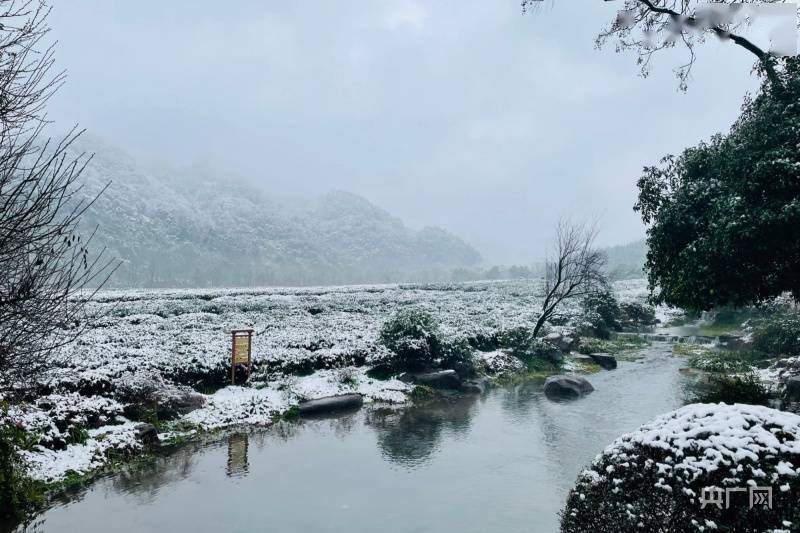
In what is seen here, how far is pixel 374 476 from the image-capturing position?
35.2ft

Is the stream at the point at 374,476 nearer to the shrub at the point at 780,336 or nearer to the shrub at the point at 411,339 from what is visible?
the shrub at the point at 411,339

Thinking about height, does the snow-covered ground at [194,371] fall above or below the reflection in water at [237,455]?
above

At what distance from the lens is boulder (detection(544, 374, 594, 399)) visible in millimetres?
18484

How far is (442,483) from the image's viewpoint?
10227 millimetres

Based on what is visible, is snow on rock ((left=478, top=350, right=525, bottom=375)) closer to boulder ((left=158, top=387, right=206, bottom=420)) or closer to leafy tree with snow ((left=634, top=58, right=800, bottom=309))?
leafy tree with snow ((left=634, top=58, right=800, bottom=309))

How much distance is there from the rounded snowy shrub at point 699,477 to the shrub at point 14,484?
29.0 feet

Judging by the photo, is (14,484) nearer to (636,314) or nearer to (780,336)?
(780,336)

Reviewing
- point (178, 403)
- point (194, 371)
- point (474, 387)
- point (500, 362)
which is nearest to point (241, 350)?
point (194, 371)

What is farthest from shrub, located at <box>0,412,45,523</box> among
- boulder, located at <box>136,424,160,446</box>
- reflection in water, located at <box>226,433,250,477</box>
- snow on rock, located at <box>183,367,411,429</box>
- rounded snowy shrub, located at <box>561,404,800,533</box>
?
rounded snowy shrub, located at <box>561,404,800,533</box>

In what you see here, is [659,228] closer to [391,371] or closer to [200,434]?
[391,371]

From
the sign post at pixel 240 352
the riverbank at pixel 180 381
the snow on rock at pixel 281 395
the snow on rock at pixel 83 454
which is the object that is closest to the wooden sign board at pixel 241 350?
the sign post at pixel 240 352

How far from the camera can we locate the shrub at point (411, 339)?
2039 cm

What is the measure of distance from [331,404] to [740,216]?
12113 mm

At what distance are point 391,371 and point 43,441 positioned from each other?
38.7ft
